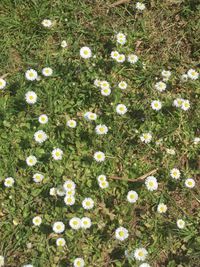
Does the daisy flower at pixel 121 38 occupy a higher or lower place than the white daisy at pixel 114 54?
higher

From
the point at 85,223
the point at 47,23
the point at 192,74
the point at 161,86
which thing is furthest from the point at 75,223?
the point at 47,23

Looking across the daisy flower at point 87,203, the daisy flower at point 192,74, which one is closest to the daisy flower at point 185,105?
the daisy flower at point 192,74

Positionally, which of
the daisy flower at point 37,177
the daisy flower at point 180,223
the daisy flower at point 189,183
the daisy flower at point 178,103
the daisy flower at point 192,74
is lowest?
the daisy flower at point 37,177

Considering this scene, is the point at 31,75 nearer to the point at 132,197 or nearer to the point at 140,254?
the point at 132,197

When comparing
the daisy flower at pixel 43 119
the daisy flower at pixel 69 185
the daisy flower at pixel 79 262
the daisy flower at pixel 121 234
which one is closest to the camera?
the daisy flower at pixel 79 262

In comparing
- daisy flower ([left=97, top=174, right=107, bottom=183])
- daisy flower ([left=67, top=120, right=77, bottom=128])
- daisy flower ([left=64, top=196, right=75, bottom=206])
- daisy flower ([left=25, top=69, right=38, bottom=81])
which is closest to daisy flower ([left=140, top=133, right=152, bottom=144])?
daisy flower ([left=97, top=174, right=107, bottom=183])

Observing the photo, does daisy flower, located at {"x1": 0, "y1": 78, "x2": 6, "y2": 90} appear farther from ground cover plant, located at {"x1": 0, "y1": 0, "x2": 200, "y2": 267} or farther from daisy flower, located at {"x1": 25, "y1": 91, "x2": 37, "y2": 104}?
daisy flower, located at {"x1": 25, "y1": 91, "x2": 37, "y2": 104}

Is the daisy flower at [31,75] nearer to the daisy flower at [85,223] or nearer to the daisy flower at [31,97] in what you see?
the daisy flower at [31,97]

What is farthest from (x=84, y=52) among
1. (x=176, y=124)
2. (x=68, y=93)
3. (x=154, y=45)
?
(x=176, y=124)
